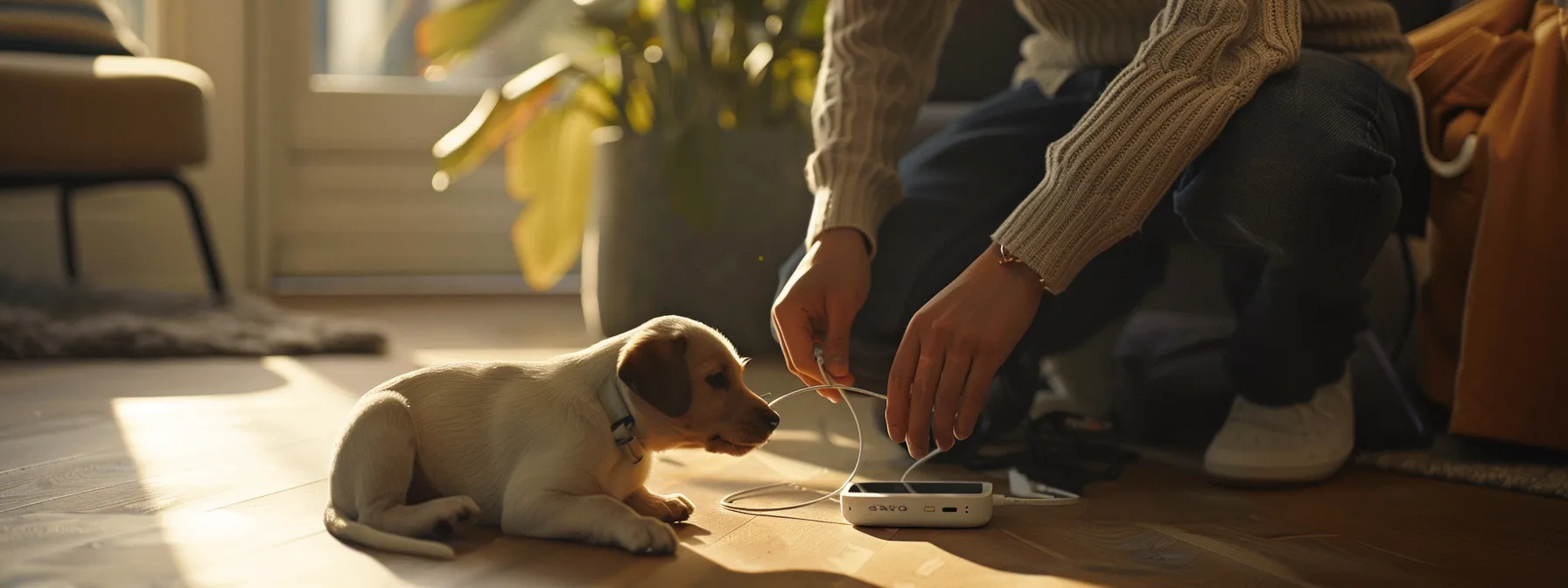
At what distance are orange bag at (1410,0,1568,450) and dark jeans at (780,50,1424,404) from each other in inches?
3.6

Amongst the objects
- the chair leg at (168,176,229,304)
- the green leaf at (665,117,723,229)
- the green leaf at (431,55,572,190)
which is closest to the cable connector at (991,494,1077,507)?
the green leaf at (665,117,723,229)

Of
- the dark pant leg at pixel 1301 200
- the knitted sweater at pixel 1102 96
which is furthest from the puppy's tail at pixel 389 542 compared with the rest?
the dark pant leg at pixel 1301 200

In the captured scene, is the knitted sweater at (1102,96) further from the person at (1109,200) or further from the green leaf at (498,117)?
the green leaf at (498,117)

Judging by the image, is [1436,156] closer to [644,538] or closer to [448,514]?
[644,538]

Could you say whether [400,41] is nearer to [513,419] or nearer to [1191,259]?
[1191,259]

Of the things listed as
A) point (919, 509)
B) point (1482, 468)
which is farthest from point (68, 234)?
point (1482, 468)

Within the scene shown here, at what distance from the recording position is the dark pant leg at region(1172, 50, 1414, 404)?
1.25m

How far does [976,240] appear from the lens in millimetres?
1499

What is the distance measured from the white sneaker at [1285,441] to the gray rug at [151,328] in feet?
5.11

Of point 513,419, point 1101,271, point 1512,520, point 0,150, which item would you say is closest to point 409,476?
point 513,419

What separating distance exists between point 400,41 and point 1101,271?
259cm

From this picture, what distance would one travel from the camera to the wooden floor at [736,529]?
100 centimetres

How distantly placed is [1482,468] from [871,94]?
83 centimetres

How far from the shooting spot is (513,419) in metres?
1.09
